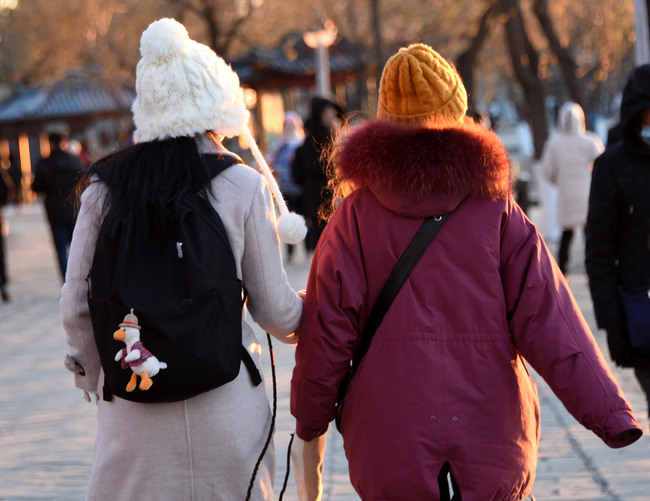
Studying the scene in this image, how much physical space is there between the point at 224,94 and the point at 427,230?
719 mm

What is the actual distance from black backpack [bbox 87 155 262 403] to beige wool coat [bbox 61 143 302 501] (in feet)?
0.30

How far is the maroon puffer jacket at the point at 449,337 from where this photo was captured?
2553mm

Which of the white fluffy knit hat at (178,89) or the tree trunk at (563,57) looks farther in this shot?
the tree trunk at (563,57)

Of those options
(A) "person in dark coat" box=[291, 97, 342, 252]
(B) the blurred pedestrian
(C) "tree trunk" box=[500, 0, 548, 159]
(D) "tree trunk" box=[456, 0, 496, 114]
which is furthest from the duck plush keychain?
(D) "tree trunk" box=[456, 0, 496, 114]

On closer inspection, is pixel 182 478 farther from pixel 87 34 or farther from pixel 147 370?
pixel 87 34

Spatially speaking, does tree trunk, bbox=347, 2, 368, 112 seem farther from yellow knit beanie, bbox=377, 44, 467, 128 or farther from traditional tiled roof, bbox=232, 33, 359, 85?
yellow knit beanie, bbox=377, 44, 467, 128

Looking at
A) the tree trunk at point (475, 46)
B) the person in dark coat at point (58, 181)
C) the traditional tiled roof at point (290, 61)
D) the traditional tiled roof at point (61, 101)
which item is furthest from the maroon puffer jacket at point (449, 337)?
the traditional tiled roof at point (61, 101)

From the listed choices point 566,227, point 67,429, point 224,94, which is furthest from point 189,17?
point 224,94

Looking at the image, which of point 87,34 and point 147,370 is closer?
point 147,370

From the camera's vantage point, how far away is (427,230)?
262cm

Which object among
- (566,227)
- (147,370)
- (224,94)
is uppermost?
(224,94)

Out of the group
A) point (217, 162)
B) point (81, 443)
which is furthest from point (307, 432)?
point (81, 443)

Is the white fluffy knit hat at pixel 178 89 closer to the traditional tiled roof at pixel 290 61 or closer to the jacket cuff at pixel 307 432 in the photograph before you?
the jacket cuff at pixel 307 432

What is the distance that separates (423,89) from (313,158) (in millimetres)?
9321
